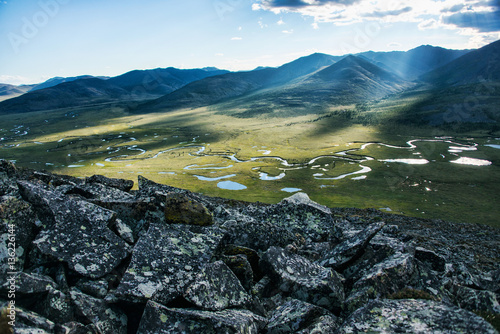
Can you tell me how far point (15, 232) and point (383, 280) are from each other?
12.8 m

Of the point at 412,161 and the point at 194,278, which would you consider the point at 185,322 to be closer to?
the point at 194,278

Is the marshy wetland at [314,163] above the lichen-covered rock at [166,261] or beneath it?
beneath

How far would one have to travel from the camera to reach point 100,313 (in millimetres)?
8422

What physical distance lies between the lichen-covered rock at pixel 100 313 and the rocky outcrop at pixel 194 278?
0.10 feet

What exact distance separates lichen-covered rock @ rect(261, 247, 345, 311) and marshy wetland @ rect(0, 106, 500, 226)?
53.5 meters

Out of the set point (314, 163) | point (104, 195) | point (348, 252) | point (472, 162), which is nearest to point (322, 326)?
point (348, 252)

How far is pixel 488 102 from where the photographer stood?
181 metres

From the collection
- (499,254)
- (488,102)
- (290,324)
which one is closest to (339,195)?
(499,254)

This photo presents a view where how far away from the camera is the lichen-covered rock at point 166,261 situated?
29.2 ft

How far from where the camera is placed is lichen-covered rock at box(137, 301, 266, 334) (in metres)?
7.73

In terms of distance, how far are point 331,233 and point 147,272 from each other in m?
11.4

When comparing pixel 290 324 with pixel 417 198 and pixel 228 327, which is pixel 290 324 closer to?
pixel 228 327

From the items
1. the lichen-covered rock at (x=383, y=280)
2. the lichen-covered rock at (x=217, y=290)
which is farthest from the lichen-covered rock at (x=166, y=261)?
the lichen-covered rock at (x=383, y=280)

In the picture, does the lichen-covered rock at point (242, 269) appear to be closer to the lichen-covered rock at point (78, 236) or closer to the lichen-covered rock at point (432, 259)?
the lichen-covered rock at point (78, 236)
